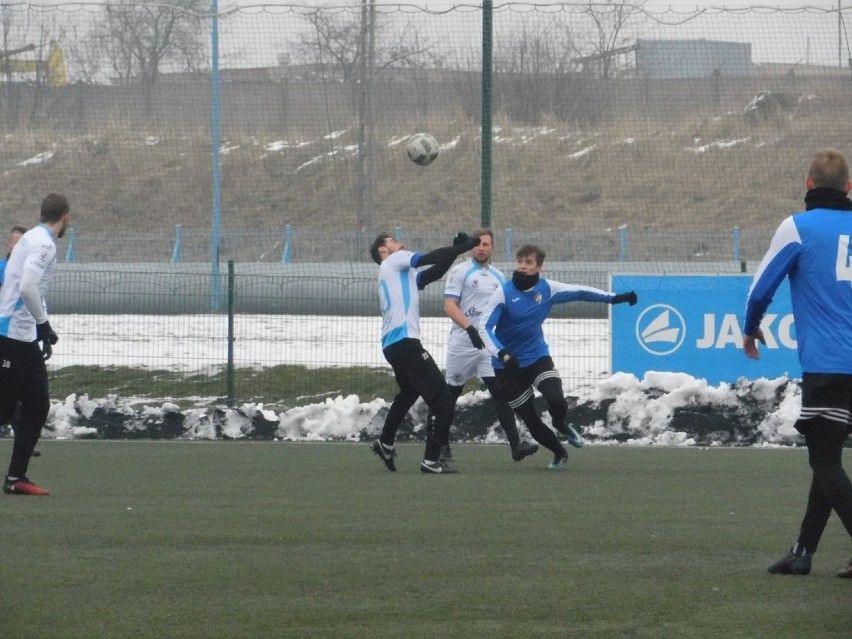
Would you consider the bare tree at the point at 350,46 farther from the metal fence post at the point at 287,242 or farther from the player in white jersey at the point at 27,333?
the player in white jersey at the point at 27,333

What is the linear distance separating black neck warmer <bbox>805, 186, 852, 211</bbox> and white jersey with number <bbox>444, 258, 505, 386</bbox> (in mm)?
5527

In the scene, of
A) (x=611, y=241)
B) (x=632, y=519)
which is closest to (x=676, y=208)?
(x=611, y=241)

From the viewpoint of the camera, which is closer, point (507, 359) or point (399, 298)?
point (507, 359)

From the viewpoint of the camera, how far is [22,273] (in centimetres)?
871

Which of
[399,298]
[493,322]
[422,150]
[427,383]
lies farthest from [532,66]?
[427,383]

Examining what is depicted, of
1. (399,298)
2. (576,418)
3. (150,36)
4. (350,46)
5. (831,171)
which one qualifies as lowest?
(576,418)

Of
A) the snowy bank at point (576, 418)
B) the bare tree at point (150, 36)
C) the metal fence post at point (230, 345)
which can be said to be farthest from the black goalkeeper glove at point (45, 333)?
the bare tree at point (150, 36)

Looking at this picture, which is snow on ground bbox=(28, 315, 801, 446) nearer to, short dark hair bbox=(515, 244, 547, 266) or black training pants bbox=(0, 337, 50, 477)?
short dark hair bbox=(515, 244, 547, 266)

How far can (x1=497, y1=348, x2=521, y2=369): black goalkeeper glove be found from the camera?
10031 mm

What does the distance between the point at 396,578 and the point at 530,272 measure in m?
4.79

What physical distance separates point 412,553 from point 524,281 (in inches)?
163

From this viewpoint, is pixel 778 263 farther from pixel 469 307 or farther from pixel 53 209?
pixel 469 307

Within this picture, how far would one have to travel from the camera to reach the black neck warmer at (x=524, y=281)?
1048 cm

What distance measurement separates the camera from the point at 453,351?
11664mm
